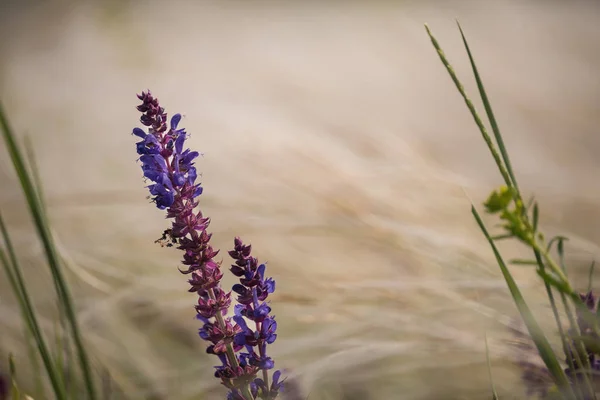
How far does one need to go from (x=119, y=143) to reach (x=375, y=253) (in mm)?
1156

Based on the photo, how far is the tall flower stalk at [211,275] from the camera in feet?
1.90

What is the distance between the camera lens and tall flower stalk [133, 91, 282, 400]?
1.90 feet

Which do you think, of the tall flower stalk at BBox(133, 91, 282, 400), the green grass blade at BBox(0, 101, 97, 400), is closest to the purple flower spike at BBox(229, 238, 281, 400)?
the tall flower stalk at BBox(133, 91, 282, 400)

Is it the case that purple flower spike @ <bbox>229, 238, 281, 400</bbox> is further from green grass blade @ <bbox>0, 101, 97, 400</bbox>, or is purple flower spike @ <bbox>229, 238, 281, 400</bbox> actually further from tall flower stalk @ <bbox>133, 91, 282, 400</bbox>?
green grass blade @ <bbox>0, 101, 97, 400</bbox>

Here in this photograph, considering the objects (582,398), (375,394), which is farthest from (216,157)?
(582,398)

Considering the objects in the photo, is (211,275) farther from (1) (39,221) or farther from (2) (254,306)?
(1) (39,221)

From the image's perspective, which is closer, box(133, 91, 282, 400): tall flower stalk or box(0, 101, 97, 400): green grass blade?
box(0, 101, 97, 400): green grass blade

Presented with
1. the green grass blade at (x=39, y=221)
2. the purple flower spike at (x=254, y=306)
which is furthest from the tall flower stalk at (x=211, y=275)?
the green grass blade at (x=39, y=221)

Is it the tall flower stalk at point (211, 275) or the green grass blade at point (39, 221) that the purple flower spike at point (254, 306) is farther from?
the green grass blade at point (39, 221)

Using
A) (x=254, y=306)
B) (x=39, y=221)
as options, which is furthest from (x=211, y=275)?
(x=39, y=221)

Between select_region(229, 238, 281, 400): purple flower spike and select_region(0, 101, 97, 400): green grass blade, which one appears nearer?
select_region(0, 101, 97, 400): green grass blade

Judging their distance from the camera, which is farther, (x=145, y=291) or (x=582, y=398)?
(x=145, y=291)

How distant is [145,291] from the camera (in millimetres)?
1590

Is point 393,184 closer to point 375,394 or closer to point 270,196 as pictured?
point 270,196
